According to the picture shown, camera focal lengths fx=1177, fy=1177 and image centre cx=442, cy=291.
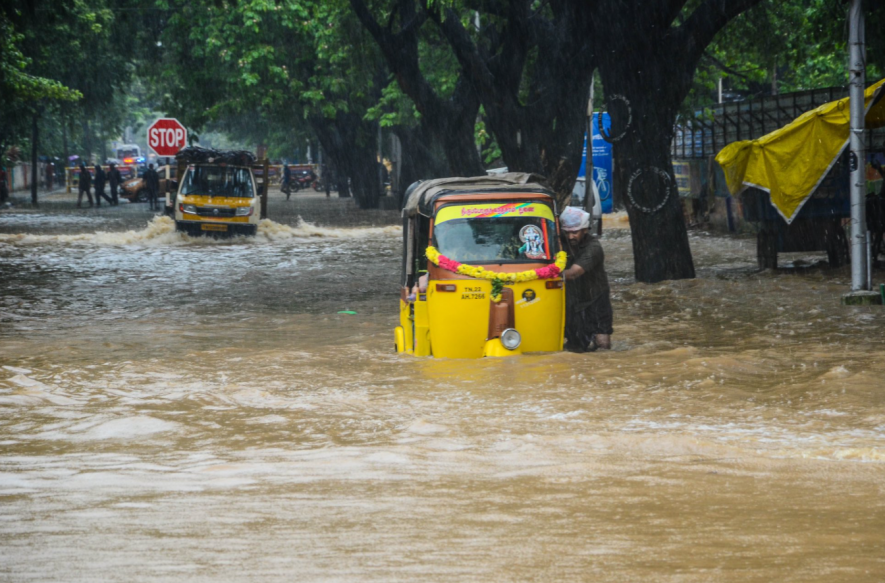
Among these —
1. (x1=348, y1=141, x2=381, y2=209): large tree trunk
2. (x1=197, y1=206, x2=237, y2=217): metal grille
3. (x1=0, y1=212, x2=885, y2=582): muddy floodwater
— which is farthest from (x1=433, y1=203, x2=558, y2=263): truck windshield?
(x1=348, y1=141, x2=381, y2=209): large tree trunk

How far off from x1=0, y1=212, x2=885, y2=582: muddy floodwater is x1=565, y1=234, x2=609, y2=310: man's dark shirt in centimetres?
64

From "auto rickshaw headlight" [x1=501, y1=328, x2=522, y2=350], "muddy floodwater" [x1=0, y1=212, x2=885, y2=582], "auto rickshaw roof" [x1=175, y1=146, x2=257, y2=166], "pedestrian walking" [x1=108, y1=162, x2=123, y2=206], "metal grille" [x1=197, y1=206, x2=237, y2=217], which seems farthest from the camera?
"pedestrian walking" [x1=108, y1=162, x2=123, y2=206]

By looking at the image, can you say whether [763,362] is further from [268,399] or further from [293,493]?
[293,493]

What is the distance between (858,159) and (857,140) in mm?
233

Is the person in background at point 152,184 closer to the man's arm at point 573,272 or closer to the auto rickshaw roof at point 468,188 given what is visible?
the auto rickshaw roof at point 468,188

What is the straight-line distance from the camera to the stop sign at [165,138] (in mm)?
29919

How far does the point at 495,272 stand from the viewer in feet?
31.4

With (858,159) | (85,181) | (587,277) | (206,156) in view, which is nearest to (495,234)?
(587,277)

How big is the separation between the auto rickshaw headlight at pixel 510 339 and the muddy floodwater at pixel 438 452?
149 mm

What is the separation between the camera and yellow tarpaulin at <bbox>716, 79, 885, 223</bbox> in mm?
16250

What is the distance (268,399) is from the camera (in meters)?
8.83

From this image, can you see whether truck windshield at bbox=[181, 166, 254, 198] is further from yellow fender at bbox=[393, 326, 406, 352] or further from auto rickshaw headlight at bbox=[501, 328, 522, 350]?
auto rickshaw headlight at bbox=[501, 328, 522, 350]

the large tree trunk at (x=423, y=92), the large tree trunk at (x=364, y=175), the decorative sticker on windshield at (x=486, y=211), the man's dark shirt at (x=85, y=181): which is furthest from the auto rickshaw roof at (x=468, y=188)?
the man's dark shirt at (x=85, y=181)

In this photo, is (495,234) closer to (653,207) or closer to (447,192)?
(447,192)
